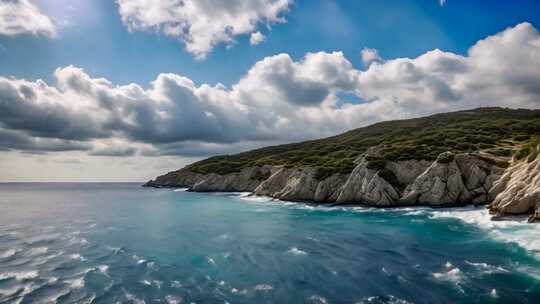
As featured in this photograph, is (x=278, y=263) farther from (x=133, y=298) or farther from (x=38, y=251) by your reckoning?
(x=38, y=251)

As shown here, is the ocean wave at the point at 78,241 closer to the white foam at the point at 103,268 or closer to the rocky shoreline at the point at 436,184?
the white foam at the point at 103,268

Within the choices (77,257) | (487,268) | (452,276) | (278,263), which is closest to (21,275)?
(77,257)

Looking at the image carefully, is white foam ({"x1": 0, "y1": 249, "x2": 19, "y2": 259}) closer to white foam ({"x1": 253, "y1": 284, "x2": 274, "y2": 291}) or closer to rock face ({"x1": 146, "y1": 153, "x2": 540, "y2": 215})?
white foam ({"x1": 253, "y1": 284, "x2": 274, "y2": 291})

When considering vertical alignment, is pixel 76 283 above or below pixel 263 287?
above

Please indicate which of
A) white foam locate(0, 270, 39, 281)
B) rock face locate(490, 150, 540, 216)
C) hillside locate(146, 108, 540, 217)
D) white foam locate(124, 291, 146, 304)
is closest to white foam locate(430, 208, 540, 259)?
rock face locate(490, 150, 540, 216)

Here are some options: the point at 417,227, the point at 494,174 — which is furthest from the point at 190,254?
the point at 494,174

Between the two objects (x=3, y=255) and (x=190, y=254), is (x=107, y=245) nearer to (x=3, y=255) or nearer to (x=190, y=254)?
(x=3, y=255)
